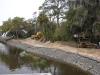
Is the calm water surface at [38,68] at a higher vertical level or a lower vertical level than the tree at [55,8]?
lower

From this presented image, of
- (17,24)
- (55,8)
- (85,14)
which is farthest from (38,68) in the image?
(17,24)

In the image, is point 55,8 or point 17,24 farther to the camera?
point 17,24

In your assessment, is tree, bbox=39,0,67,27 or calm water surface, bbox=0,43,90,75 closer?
calm water surface, bbox=0,43,90,75

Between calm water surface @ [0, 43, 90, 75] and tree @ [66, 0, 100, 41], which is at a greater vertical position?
tree @ [66, 0, 100, 41]

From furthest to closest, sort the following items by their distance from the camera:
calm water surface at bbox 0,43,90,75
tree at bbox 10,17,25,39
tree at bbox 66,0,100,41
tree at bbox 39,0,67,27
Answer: tree at bbox 10,17,25,39 < tree at bbox 39,0,67,27 < tree at bbox 66,0,100,41 < calm water surface at bbox 0,43,90,75

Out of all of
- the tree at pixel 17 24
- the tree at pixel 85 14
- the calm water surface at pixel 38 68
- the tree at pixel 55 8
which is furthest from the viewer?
the tree at pixel 17 24

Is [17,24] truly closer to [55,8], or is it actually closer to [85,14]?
[55,8]

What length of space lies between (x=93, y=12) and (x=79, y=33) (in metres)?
3.70

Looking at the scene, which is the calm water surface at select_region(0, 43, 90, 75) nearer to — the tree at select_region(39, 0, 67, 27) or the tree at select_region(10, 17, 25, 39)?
the tree at select_region(39, 0, 67, 27)

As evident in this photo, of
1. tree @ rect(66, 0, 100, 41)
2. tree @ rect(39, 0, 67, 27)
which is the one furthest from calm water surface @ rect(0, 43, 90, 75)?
tree @ rect(39, 0, 67, 27)

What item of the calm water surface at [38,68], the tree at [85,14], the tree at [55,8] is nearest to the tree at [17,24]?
the tree at [55,8]

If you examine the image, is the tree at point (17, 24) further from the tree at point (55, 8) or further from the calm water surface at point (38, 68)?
the calm water surface at point (38, 68)

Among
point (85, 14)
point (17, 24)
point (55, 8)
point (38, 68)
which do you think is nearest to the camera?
point (38, 68)

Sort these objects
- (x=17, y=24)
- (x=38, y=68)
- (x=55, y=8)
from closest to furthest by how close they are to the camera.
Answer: (x=38, y=68) → (x=55, y=8) → (x=17, y=24)
